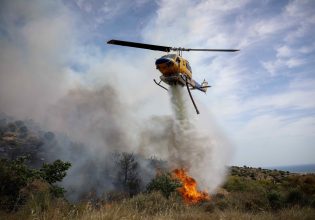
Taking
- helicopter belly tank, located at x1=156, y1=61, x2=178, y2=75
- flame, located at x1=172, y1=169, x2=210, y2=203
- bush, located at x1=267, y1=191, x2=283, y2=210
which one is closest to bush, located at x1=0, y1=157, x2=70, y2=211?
helicopter belly tank, located at x1=156, y1=61, x2=178, y2=75

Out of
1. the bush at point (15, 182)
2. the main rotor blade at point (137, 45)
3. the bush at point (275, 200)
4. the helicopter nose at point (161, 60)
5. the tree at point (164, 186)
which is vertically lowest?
the bush at point (275, 200)

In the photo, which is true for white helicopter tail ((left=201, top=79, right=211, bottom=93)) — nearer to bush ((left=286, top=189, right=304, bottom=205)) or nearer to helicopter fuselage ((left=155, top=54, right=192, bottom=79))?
helicopter fuselage ((left=155, top=54, right=192, bottom=79))

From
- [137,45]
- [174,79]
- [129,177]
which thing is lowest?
[129,177]

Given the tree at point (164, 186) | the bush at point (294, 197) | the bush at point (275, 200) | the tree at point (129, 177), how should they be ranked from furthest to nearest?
the tree at point (129, 177), the tree at point (164, 186), the bush at point (294, 197), the bush at point (275, 200)

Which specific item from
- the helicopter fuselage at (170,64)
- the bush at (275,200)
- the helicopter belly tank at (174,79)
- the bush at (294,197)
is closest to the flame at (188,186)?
the helicopter belly tank at (174,79)

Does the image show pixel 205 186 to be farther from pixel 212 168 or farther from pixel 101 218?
pixel 101 218

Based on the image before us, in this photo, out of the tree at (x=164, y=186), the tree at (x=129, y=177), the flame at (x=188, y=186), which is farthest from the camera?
the tree at (x=129, y=177)

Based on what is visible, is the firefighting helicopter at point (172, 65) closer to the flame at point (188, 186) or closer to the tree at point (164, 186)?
the tree at point (164, 186)

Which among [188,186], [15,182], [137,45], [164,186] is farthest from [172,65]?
[188,186]

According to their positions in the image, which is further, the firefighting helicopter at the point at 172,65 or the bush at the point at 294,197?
the firefighting helicopter at the point at 172,65

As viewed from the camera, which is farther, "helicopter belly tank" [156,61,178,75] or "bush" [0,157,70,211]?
"helicopter belly tank" [156,61,178,75]

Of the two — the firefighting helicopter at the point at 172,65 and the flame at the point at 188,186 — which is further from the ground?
the firefighting helicopter at the point at 172,65

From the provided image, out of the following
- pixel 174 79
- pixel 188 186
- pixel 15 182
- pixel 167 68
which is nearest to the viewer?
pixel 15 182

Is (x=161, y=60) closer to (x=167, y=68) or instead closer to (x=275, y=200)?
(x=167, y=68)
